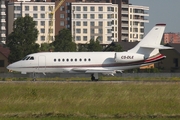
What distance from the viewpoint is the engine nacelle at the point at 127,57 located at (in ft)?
189

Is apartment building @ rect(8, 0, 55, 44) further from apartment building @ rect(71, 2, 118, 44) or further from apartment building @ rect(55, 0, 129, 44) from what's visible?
apartment building @ rect(71, 2, 118, 44)

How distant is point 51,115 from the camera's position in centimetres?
2798

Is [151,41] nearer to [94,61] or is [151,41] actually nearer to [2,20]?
[94,61]

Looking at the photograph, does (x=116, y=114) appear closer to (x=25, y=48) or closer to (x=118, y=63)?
(x=118, y=63)

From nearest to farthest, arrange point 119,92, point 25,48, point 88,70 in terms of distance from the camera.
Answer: point 119,92, point 88,70, point 25,48

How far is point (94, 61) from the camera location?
5806 centimetres

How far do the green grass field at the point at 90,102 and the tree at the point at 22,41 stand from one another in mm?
54703

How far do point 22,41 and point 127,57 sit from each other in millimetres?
42717

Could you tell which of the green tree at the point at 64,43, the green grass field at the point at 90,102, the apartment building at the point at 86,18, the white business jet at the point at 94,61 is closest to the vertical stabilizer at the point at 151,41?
the white business jet at the point at 94,61

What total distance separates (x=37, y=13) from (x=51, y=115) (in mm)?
147425

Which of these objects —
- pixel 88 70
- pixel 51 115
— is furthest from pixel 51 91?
pixel 88 70

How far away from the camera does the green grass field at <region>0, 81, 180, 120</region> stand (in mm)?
27984

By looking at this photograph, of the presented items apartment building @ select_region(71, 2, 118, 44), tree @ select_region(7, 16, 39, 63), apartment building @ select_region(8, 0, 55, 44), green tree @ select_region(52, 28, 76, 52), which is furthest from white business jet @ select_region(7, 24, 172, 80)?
apartment building @ select_region(71, 2, 118, 44)

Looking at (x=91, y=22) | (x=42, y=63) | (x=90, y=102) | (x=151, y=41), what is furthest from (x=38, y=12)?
(x=90, y=102)
